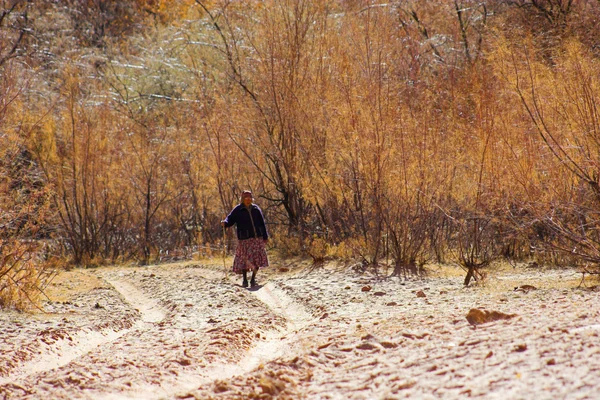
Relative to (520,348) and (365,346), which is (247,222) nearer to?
(365,346)

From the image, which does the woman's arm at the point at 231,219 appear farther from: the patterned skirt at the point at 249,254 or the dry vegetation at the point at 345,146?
the dry vegetation at the point at 345,146

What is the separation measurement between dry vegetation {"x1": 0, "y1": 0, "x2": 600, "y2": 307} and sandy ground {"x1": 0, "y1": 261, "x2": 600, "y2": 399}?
139 cm

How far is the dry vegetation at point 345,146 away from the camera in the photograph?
12273 mm

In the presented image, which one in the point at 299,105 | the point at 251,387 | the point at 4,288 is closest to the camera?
the point at 251,387

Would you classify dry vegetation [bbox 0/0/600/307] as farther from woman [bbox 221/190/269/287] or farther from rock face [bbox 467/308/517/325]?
rock face [bbox 467/308/517/325]

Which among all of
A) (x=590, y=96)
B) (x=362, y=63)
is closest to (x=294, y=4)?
(x=362, y=63)

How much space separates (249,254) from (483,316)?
6982 millimetres

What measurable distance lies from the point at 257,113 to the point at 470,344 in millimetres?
13176

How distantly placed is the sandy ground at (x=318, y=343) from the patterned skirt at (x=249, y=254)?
0.84 m

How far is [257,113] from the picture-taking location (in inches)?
732

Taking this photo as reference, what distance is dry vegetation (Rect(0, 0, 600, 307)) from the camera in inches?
483

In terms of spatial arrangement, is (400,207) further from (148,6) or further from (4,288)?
(148,6)

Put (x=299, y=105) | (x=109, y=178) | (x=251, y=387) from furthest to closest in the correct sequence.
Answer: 1. (x=109, y=178)
2. (x=299, y=105)
3. (x=251, y=387)

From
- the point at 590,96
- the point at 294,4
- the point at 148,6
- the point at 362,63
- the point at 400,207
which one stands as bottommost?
the point at 400,207
